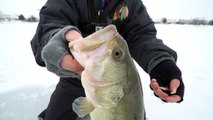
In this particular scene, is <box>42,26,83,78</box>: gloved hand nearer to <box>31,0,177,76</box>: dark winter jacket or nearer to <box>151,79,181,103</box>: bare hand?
<box>31,0,177,76</box>: dark winter jacket

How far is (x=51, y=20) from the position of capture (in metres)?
1.92

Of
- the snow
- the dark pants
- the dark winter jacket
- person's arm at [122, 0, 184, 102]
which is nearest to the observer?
person's arm at [122, 0, 184, 102]

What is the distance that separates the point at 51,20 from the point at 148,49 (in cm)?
85

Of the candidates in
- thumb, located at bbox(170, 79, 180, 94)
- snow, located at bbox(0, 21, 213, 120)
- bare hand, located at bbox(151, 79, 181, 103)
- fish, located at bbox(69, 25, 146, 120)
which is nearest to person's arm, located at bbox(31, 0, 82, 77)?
fish, located at bbox(69, 25, 146, 120)

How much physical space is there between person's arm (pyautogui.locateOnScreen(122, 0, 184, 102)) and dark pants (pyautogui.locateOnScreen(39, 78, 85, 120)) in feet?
2.42

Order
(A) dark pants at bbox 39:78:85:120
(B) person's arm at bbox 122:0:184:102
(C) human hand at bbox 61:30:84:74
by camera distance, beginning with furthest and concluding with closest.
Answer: (A) dark pants at bbox 39:78:85:120, (B) person's arm at bbox 122:0:184:102, (C) human hand at bbox 61:30:84:74

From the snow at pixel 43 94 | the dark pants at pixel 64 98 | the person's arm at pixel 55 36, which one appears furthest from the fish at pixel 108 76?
the snow at pixel 43 94

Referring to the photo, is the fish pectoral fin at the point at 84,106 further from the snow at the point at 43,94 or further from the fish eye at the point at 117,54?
the snow at the point at 43,94

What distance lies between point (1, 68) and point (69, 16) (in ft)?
12.1

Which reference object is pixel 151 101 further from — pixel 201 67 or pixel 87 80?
pixel 201 67

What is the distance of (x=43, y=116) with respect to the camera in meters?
2.80

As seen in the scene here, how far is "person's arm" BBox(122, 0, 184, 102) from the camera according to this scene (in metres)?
1.65

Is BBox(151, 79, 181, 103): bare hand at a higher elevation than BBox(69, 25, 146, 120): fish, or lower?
lower

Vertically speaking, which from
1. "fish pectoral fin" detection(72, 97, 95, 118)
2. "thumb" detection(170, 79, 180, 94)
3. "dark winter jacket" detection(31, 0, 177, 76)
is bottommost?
"thumb" detection(170, 79, 180, 94)
